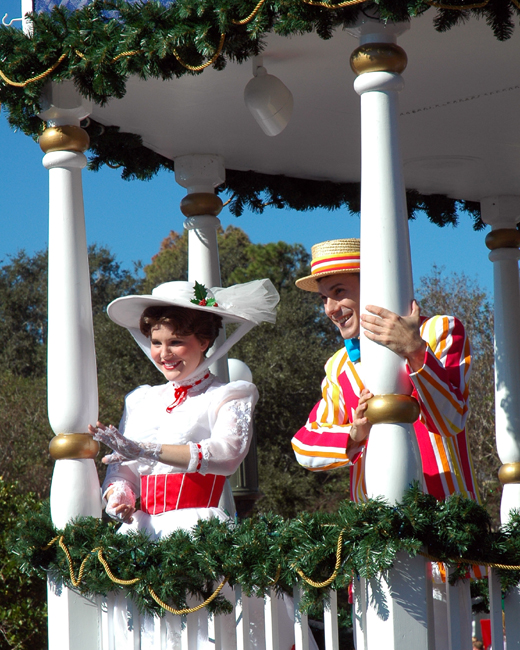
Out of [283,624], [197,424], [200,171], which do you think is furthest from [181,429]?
[200,171]

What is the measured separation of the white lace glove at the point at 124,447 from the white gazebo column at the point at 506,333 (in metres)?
2.24

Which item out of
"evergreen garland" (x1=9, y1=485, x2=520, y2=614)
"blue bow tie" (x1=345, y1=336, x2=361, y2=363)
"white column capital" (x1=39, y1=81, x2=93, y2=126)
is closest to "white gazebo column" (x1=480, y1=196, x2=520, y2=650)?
"blue bow tie" (x1=345, y1=336, x2=361, y2=363)

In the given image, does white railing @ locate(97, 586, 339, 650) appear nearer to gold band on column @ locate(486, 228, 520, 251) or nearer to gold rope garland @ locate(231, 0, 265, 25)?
gold rope garland @ locate(231, 0, 265, 25)

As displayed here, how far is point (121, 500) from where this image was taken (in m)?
3.66

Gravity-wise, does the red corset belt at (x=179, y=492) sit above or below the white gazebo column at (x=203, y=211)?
below

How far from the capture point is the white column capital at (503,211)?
5.51m

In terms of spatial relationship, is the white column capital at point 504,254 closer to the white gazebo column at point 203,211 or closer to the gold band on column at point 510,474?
the gold band on column at point 510,474

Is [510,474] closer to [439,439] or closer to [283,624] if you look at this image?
[439,439]

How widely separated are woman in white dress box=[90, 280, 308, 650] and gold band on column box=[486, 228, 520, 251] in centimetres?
207

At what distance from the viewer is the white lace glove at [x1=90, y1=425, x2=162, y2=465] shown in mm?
3188

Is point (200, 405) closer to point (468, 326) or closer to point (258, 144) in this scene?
point (258, 144)

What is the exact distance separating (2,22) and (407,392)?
8.13 feet

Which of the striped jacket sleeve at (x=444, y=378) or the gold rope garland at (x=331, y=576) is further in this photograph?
the striped jacket sleeve at (x=444, y=378)

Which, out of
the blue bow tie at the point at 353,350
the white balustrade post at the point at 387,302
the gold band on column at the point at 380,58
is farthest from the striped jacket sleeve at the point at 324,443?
the gold band on column at the point at 380,58
